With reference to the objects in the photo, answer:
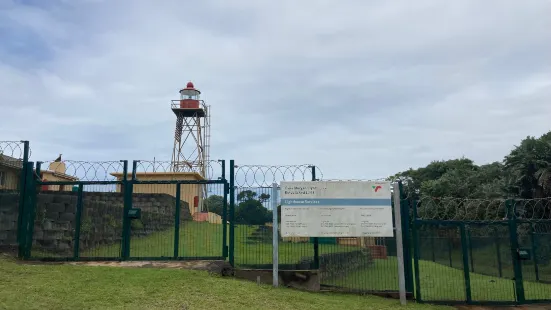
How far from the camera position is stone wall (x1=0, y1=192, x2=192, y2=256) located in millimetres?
10781

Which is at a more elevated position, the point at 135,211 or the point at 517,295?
the point at 135,211

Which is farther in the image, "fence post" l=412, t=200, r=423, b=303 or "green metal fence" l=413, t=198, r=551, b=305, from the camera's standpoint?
"green metal fence" l=413, t=198, r=551, b=305

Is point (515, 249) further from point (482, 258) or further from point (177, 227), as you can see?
point (177, 227)

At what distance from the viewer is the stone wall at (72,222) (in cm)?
1078

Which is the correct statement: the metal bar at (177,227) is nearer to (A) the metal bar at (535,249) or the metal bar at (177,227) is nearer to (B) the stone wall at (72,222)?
(B) the stone wall at (72,222)

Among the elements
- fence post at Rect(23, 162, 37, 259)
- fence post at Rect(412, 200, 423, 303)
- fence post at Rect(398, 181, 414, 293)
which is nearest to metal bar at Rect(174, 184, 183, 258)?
fence post at Rect(23, 162, 37, 259)

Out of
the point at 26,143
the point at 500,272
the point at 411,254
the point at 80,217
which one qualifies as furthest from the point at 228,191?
the point at 500,272

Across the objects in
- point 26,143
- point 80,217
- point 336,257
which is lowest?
point 336,257

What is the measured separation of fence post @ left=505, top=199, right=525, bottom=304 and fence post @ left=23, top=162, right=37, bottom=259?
1136cm

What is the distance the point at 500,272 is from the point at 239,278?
7.37 m

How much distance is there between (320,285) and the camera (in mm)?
9859

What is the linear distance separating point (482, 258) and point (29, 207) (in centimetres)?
1222

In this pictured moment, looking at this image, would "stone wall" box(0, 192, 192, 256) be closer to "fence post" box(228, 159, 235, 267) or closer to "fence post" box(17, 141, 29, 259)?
"fence post" box(17, 141, 29, 259)

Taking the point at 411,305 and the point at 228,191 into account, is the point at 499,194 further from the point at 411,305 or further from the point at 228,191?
the point at 228,191
